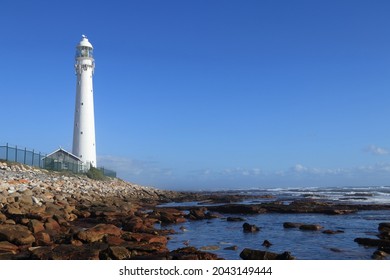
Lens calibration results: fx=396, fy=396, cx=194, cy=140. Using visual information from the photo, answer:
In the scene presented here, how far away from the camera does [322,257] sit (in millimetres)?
10539

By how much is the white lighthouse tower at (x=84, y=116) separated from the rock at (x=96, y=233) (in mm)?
28541

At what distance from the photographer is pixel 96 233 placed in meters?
10.8

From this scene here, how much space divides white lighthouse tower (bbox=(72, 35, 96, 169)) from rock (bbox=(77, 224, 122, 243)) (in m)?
28.5

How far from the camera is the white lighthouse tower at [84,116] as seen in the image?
3928 centimetres

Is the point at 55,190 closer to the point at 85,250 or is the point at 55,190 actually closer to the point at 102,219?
the point at 102,219

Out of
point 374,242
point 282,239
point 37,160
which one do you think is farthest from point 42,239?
point 37,160

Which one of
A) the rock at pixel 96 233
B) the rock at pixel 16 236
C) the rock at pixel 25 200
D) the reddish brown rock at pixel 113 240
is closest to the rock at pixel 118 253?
the reddish brown rock at pixel 113 240

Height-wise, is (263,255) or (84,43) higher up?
(84,43)

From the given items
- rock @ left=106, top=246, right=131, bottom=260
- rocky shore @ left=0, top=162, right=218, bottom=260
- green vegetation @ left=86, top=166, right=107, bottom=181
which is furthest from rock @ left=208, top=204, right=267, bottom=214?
green vegetation @ left=86, top=166, right=107, bottom=181

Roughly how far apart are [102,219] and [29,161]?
18871 mm

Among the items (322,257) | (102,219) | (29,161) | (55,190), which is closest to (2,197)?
(102,219)

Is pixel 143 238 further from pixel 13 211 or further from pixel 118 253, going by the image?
pixel 13 211

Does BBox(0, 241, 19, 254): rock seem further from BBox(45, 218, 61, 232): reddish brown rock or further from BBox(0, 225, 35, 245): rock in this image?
BBox(45, 218, 61, 232): reddish brown rock

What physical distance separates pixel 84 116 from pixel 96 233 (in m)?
30.2
